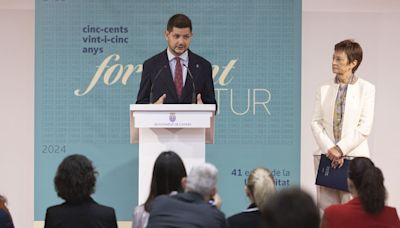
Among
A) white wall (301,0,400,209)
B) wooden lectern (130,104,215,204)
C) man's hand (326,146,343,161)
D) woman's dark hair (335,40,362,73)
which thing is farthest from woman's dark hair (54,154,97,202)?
white wall (301,0,400,209)

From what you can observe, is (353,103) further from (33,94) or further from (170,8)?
(33,94)

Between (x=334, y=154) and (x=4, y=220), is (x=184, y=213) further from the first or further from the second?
(x=334, y=154)

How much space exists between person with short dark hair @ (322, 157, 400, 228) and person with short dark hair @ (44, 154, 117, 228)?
1125 millimetres

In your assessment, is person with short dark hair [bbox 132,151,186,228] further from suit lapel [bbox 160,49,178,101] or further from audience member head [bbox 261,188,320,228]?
audience member head [bbox 261,188,320,228]

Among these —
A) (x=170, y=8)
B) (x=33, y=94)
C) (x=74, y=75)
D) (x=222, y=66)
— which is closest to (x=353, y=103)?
(x=222, y=66)

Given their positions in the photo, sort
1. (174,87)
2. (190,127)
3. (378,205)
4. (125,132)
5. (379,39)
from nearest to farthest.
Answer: (378,205) → (190,127) → (174,87) → (125,132) → (379,39)

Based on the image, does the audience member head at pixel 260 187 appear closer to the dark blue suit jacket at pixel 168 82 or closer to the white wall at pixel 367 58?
the dark blue suit jacket at pixel 168 82

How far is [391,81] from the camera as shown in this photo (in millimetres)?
7082

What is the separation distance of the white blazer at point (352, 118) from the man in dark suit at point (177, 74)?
808 millimetres

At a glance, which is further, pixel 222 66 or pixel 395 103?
pixel 395 103

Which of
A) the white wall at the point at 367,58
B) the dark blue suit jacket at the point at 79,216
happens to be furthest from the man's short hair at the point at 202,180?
the white wall at the point at 367,58

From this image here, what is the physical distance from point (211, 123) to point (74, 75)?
1999 millimetres

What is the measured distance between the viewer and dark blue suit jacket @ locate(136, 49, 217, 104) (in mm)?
5172

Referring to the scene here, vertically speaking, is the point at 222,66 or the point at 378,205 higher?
the point at 222,66
